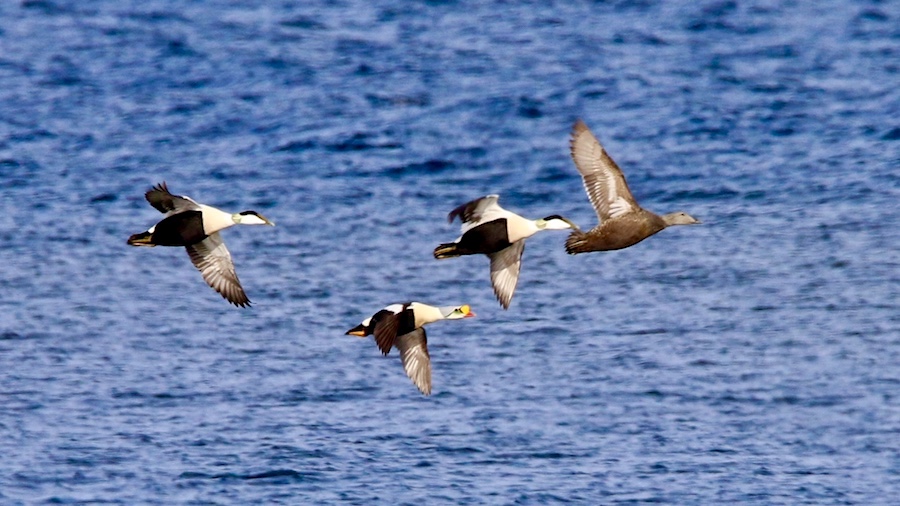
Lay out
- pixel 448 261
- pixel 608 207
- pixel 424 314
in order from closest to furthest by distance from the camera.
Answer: pixel 608 207, pixel 424 314, pixel 448 261

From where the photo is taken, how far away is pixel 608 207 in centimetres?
1182

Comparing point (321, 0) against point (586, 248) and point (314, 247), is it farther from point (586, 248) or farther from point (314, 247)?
point (586, 248)

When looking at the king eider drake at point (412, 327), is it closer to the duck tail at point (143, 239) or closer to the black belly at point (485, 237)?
the black belly at point (485, 237)

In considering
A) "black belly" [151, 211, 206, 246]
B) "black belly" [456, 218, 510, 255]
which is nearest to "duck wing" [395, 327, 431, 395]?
"black belly" [456, 218, 510, 255]

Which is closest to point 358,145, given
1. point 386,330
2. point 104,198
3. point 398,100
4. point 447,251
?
point 398,100

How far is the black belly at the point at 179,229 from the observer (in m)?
11.4

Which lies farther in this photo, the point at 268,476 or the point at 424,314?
the point at 268,476

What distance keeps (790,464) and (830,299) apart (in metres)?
4.67

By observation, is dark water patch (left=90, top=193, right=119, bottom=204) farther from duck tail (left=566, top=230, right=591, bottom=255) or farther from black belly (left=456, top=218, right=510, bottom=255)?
duck tail (left=566, top=230, right=591, bottom=255)

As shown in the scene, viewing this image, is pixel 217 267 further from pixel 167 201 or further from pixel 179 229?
pixel 167 201

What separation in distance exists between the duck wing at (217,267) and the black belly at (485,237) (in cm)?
177

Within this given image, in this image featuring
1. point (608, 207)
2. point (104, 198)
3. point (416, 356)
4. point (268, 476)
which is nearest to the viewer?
point (608, 207)

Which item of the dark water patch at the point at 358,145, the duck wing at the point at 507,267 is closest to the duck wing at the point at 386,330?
the duck wing at the point at 507,267

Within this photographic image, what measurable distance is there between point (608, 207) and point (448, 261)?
10.4 meters
